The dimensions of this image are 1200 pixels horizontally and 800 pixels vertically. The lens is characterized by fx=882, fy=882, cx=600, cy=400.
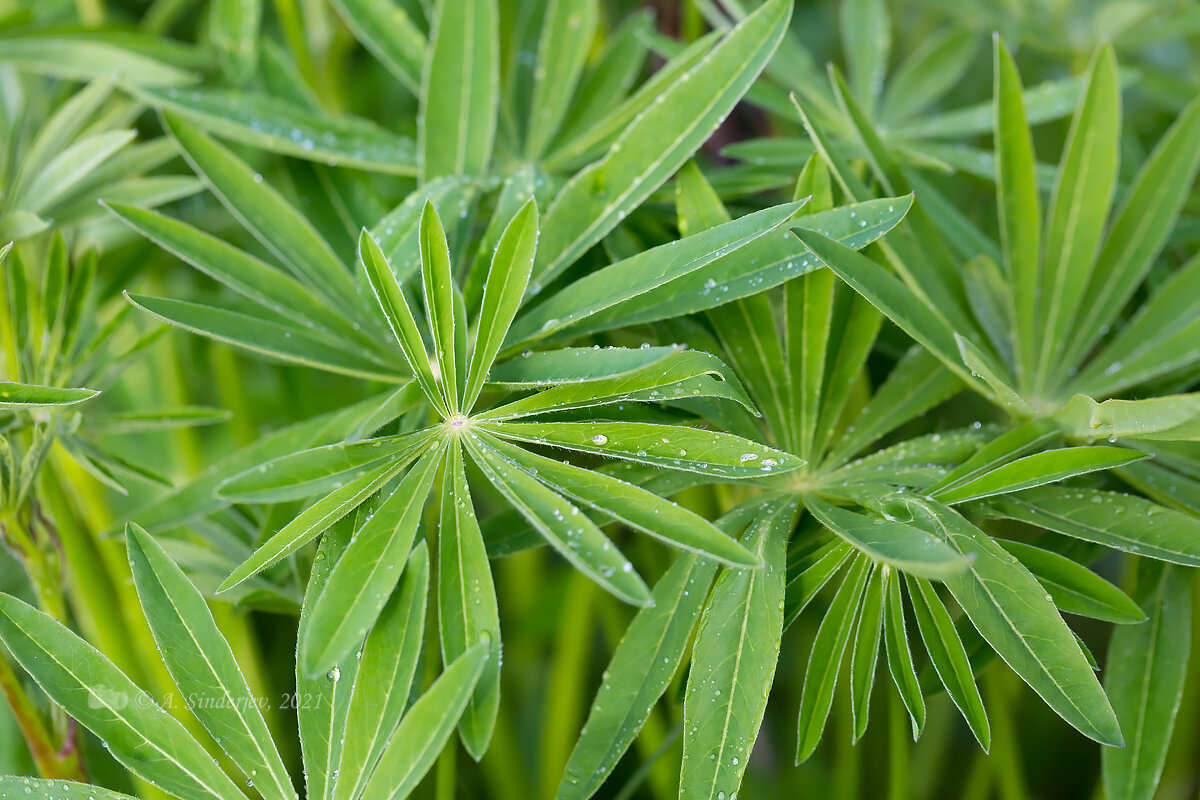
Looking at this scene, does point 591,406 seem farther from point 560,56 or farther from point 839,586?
point 560,56

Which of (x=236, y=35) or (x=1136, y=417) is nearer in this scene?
(x=1136, y=417)

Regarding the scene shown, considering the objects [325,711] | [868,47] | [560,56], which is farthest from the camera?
[868,47]

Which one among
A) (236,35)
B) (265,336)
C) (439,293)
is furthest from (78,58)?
(439,293)

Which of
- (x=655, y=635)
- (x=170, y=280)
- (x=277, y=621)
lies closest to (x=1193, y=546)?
(x=655, y=635)

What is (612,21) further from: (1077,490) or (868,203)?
(1077,490)

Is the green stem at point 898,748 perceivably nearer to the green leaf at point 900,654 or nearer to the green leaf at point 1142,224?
the green leaf at point 900,654
